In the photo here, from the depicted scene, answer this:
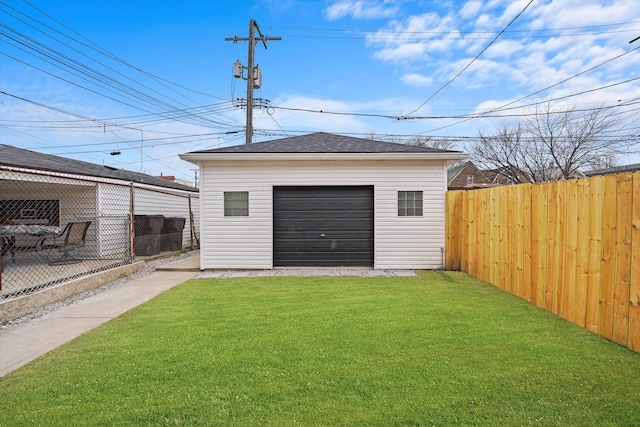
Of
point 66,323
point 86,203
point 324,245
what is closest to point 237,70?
point 86,203

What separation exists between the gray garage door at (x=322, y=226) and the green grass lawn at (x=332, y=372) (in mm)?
3523

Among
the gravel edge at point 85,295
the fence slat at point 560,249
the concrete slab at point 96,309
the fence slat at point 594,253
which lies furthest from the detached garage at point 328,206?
the fence slat at point 594,253

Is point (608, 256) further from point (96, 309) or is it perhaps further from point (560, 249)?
point (96, 309)

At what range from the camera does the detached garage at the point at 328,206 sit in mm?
8141

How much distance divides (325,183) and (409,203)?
2.08 m

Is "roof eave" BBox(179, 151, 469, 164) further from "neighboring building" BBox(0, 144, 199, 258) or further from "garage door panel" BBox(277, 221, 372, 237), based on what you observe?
"neighboring building" BBox(0, 144, 199, 258)

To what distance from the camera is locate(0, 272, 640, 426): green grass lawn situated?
229cm

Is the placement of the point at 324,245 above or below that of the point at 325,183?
below

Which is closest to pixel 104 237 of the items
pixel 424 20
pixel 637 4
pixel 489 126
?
pixel 424 20

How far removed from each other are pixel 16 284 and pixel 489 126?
20.9m

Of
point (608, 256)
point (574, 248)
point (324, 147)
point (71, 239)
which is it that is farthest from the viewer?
point (324, 147)

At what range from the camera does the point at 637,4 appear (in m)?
8.62

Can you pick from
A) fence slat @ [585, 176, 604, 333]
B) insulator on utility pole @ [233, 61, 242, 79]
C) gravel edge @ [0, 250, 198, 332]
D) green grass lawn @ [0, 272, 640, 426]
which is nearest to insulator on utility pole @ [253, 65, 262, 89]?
insulator on utility pole @ [233, 61, 242, 79]

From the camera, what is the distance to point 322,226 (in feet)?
27.3
